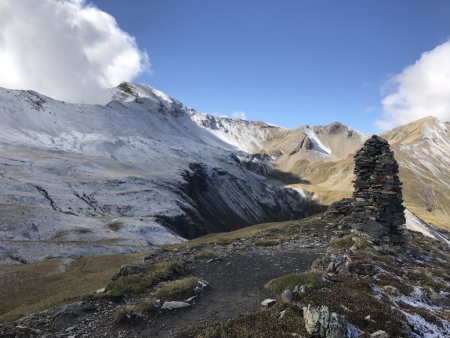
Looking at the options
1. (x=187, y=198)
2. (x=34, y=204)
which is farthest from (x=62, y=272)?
(x=187, y=198)

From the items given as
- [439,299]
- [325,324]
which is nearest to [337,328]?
[325,324]

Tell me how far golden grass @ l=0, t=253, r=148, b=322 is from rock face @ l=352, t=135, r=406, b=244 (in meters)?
22.7

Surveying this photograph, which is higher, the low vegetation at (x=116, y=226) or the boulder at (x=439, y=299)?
the low vegetation at (x=116, y=226)

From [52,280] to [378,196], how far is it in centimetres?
3658

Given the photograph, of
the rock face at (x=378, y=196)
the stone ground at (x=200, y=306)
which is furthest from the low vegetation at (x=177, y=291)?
the rock face at (x=378, y=196)

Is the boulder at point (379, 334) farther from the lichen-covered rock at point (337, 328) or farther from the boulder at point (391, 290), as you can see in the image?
the boulder at point (391, 290)

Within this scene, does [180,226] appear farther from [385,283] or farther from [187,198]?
[385,283]

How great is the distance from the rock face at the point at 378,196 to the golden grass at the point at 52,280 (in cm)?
2266

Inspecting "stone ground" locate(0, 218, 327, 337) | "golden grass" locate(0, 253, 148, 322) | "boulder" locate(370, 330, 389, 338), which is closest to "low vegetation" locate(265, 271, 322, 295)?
"stone ground" locate(0, 218, 327, 337)

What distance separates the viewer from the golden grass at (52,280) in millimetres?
37281

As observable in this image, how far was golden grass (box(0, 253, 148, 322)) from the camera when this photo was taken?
37.3 meters

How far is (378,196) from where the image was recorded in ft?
123

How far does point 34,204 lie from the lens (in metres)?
123

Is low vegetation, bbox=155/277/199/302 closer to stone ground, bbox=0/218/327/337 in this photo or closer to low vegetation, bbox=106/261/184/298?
stone ground, bbox=0/218/327/337
